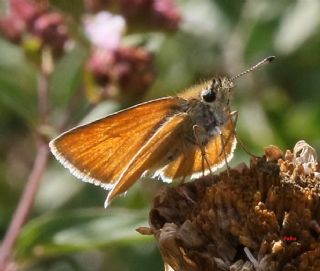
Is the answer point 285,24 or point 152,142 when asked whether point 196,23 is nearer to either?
point 285,24

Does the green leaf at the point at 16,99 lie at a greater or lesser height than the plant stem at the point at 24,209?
greater

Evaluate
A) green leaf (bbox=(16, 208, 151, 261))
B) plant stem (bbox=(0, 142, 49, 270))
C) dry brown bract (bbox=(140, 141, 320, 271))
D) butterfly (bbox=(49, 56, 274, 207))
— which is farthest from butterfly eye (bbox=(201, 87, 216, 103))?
plant stem (bbox=(0, 142, 49, 270))

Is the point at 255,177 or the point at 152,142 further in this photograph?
the point at 152,142

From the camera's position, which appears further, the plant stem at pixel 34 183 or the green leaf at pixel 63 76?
the green leaf at pixel 63 76

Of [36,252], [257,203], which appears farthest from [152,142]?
[36,252]

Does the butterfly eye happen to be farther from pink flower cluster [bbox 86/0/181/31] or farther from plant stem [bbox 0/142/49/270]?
pink flower cluster [bbox 86/0/181/31]

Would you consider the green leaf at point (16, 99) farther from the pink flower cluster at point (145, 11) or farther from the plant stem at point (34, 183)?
the pink flower cluster at point (145, 11)

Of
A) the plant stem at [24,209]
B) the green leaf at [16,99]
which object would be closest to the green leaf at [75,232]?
the plant stem at [24,209]

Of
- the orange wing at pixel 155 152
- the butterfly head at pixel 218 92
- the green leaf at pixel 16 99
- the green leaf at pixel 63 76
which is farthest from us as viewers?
the green leaf at pixel 63 76

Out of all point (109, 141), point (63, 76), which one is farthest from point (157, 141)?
point (63, 76)
